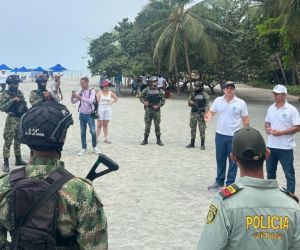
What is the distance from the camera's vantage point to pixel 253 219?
2.51m

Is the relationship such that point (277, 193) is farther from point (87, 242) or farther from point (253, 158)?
point (87, 242)

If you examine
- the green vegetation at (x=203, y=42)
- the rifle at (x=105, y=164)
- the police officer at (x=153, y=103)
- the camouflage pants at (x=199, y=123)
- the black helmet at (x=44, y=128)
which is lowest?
the camouflage pants at (x=199, y=123)

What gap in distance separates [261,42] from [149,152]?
65.4 feet

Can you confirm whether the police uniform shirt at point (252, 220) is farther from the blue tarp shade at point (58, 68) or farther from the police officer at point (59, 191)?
the blue tarp shade at point (58, 68)

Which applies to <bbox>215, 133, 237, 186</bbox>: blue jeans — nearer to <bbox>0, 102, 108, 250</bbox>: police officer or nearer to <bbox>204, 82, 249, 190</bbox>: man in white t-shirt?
<bbox>204, 82, 249, 190</bbox>: man in white t-shirt

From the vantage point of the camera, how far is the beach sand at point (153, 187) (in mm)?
5668

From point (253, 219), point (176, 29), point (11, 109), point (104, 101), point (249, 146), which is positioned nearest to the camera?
point (253, 219)

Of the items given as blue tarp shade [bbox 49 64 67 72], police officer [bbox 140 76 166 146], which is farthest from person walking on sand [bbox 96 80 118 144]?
blue tarp shade [bbox 49 64 67 72]

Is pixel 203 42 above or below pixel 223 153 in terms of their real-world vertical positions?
above

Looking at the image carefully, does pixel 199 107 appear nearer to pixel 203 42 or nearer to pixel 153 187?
pixel 153 187

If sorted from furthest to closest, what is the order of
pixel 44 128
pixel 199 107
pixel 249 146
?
pixel 199 107
pixel 249 146
pixel 44 128

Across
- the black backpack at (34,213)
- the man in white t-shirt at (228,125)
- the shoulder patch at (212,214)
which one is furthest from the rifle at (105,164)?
the man in white t-shirt at (228,125)

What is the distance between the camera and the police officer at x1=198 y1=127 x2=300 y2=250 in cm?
251

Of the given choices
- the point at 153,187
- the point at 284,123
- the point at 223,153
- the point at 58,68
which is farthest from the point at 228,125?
the point at 58,68
